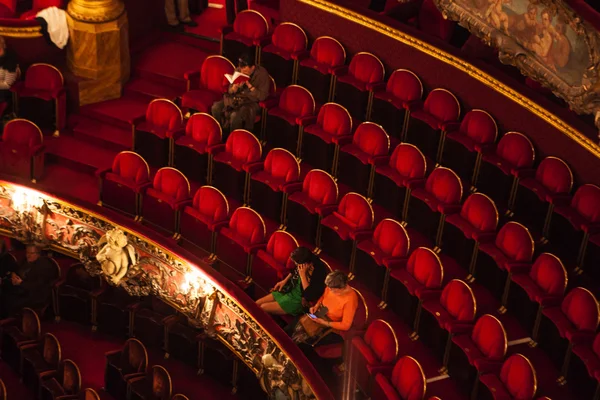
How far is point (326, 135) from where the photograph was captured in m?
3.67

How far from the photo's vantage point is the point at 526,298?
3215 mm

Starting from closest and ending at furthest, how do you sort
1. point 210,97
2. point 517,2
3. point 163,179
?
point 517,2 < point 163,179 < point 210,97

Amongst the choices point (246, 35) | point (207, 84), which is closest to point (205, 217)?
point (207, 84)

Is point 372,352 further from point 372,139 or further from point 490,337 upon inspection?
point 372,139

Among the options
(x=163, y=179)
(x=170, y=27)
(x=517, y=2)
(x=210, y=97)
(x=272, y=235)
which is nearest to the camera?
(x=517, y=2)

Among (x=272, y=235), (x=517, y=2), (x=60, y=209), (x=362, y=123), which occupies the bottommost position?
(x=60, y=209)

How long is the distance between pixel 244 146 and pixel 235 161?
0.18 feet

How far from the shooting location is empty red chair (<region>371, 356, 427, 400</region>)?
2.98 m

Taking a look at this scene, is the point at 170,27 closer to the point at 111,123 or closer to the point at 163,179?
the point at 111,123

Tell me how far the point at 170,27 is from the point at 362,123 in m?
1.18

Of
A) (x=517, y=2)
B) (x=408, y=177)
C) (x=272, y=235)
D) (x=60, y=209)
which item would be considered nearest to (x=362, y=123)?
(x=408, y=177)

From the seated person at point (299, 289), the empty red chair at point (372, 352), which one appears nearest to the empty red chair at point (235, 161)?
the seated person at point (299, 289)

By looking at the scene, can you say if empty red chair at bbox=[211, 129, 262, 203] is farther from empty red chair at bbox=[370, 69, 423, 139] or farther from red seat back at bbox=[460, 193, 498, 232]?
red seat back at bbox=[460, 193, 498, 232]

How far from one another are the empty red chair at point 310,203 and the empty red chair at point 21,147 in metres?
0.89
